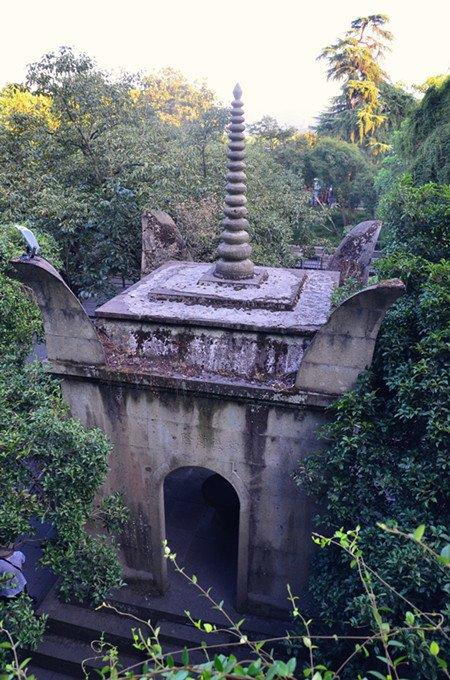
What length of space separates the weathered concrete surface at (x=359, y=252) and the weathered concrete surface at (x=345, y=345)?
2580mm

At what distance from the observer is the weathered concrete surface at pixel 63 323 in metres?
7.50

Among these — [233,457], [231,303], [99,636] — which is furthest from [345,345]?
[99,636]

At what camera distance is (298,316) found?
25.7ft

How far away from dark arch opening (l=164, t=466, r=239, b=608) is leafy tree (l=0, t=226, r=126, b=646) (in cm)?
334

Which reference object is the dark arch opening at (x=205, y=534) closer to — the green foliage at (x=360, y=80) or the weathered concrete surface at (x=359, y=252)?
the weathered concrete surface at (x=359, y=252)

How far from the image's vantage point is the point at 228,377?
7.64 m

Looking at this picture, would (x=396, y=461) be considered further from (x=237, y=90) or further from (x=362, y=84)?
(x=362, y=84)

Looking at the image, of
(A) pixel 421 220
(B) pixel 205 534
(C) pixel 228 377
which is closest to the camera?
(C) pixel 228 377

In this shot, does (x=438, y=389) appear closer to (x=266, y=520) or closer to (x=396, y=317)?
(x=396, y=317)

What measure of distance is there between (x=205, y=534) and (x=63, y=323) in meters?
6.15

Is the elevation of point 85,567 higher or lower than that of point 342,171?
lower

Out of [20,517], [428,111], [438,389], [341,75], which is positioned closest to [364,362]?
[438,389]

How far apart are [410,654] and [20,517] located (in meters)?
4.40

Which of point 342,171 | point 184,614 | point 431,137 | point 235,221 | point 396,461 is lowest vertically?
point 184,614
